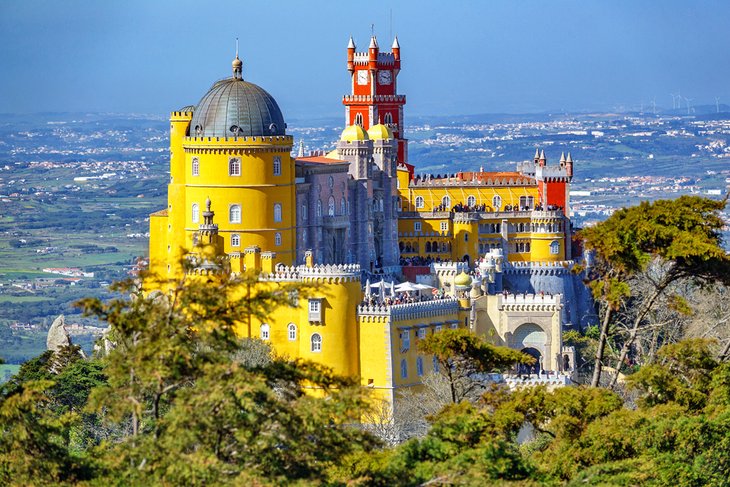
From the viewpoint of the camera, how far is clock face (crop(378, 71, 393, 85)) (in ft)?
390

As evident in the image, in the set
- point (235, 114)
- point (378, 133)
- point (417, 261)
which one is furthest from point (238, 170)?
point (417, 261)

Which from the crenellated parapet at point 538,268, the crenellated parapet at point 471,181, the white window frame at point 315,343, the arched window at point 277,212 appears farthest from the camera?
the crenellated parapet at point 471,181

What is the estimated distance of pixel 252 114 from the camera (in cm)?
8819

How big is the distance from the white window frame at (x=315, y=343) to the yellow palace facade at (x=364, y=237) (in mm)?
53

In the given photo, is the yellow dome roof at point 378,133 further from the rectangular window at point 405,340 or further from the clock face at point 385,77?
the rectangular window at point 405,340

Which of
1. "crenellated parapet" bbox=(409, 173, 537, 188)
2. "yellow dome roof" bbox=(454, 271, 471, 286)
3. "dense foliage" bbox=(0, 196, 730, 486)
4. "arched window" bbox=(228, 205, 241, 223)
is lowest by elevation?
"dense foliage" bbox=(0, 196, 730, 486)

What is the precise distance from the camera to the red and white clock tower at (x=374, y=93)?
117 meters

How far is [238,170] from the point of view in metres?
88.3

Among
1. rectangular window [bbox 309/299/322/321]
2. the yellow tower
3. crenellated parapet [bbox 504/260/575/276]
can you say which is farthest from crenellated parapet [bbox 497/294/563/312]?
rectangular window [bbox 309/299/322/321]

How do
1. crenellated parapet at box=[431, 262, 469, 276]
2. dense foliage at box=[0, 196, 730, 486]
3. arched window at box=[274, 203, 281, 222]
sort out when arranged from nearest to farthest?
1. dense foliage at box=[0, 196, 730, 486]
2. arched window at box=[274, 203, 281, 222]
3. crenellated parapet at box=[431, 262, 469, 276]

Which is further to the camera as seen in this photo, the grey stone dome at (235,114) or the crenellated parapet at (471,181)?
the crenellated parapet at (471,181)

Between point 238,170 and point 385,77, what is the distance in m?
32.0

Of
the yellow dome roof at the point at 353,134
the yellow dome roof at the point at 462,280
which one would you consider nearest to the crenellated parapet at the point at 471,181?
the yellow dome roof at the point at 353,134

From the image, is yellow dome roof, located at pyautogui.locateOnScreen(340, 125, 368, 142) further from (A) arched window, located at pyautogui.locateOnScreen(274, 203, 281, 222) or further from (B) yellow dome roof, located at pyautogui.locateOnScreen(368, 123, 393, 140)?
(A) arched window, located at pyautogui.locateOnScreen(274, 203, 281, 222)
